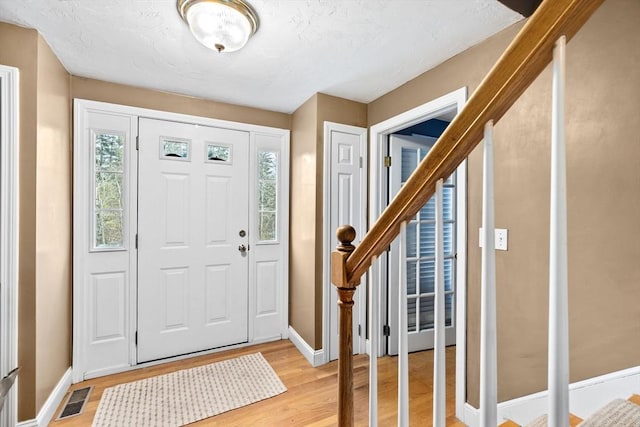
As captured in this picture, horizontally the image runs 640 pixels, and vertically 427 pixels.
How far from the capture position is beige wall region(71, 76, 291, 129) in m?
2.18

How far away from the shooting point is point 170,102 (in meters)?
2.45

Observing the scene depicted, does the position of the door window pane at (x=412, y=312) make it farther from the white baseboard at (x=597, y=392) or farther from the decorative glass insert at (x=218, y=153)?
the decorative glass insert at (x=218, y=153)

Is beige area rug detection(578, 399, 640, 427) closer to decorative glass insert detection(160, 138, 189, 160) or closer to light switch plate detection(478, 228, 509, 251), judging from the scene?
light switch plate detection(478, 228, 509, 251)

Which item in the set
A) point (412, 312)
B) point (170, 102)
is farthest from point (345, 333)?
point (170, 102)

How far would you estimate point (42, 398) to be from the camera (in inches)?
67.4

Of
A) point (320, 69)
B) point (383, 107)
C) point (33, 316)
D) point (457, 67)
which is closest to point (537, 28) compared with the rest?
point (457, 67)

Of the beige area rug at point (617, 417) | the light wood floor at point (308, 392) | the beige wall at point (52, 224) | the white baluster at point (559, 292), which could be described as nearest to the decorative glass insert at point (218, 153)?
the beige wall at point (52, 224)

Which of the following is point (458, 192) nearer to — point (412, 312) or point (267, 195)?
point (412, 312)

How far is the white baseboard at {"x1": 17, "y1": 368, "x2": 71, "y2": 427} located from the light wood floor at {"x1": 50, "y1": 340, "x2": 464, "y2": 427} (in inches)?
2.3

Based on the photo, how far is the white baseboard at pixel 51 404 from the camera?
162 cm

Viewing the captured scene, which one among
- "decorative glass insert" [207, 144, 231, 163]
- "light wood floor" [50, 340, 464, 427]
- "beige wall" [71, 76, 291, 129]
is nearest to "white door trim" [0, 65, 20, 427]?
"light wood floor" [50, 340, 464, 427]

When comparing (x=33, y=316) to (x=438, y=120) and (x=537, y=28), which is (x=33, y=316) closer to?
(x=537, y=28)

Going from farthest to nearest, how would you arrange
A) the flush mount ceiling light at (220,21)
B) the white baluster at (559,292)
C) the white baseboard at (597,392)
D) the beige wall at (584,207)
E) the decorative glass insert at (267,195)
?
the decorative glass insert at (267,195), the flush mount ceiling light at (220,21), the beige wall at (584,207), the white baseboard at (597,392), the white baluster at (559,292)

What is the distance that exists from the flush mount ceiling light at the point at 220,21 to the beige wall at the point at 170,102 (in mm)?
1091
